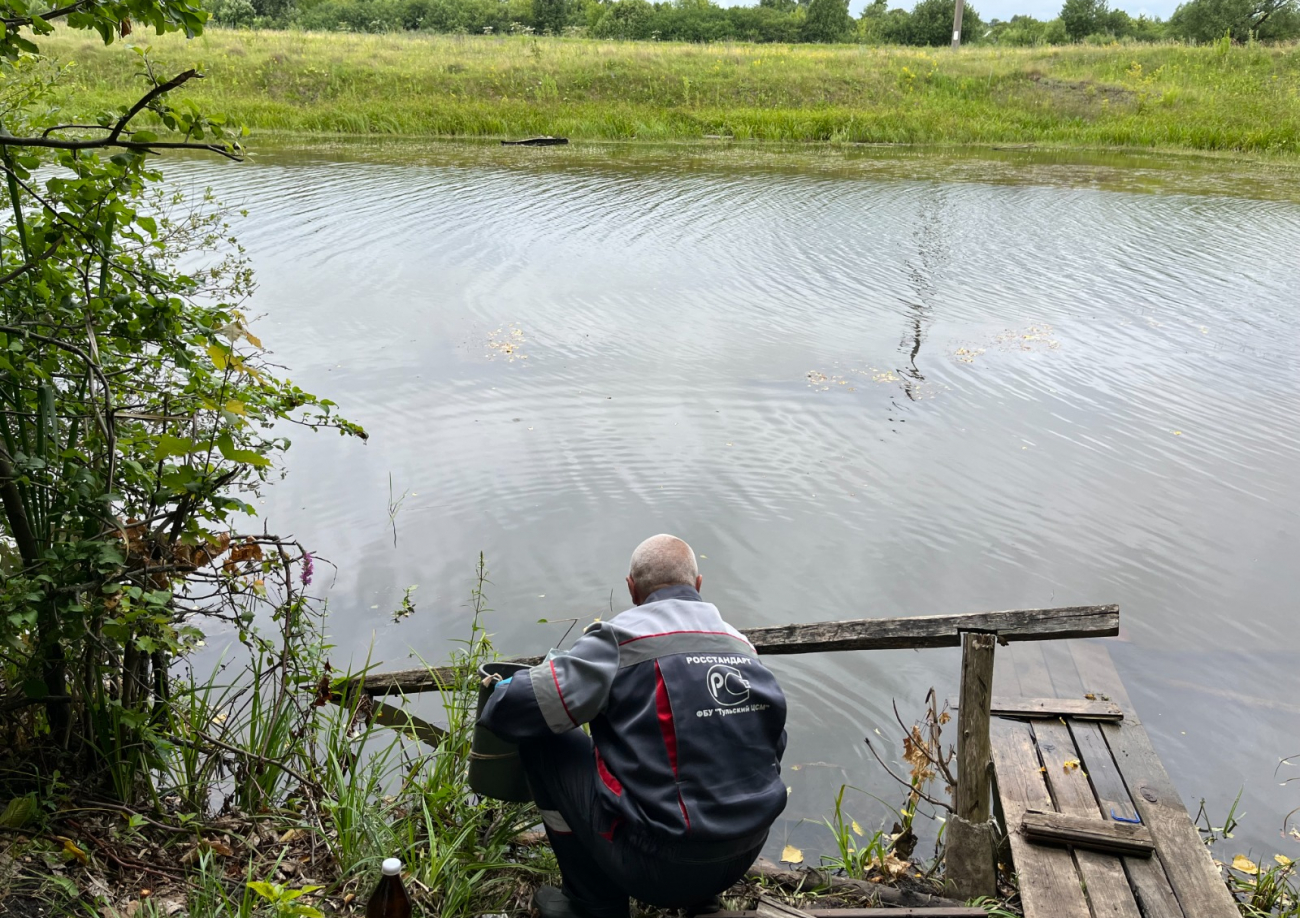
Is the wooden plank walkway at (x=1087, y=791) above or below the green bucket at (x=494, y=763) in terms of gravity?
below

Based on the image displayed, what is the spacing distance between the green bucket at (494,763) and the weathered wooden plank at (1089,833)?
1823 mm

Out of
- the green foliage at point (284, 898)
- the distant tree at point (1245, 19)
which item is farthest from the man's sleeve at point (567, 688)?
the distant tree at point (1245, 19)

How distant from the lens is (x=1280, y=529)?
616 cm

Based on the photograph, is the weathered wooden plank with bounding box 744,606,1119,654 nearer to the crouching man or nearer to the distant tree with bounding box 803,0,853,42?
the crouching man

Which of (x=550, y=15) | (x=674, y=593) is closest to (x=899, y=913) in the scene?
(x=674, y=593)

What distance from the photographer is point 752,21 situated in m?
56.6

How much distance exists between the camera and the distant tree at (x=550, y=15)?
50.2 meters

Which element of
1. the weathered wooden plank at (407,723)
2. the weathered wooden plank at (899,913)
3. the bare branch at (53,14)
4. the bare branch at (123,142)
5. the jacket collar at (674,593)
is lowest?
the weathered wooden plank at (407,723)

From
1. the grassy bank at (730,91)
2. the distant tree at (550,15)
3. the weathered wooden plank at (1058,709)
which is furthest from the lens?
the distant tree at (550,15)

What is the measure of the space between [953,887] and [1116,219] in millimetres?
14033

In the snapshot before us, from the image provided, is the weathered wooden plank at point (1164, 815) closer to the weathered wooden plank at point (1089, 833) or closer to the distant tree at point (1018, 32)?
the weathered wooden plank at point (1089, 833)

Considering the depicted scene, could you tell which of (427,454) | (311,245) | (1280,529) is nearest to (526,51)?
(311,245)

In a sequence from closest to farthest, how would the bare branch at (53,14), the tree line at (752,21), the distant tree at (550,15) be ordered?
the bare branch at (53,14)
the tree line at (752,21)
the distant tree at (550,15)

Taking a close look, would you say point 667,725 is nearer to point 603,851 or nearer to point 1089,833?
point 603,851
